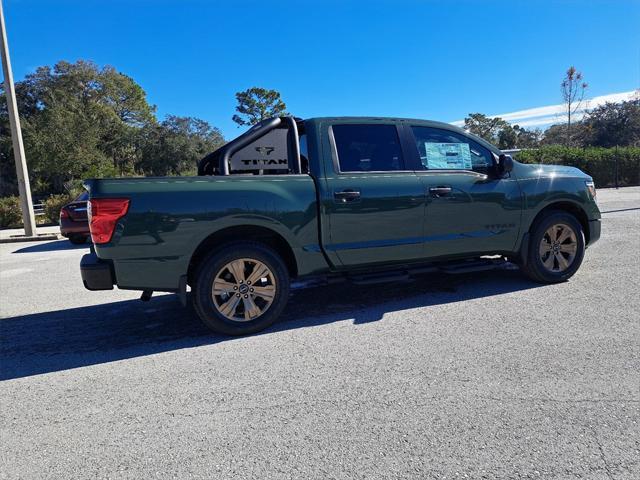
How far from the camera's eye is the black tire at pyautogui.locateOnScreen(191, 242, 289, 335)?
3.95 meters

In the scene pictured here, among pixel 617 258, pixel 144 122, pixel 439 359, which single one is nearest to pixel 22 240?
pixel 439 359

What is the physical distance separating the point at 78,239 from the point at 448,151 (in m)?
9.84

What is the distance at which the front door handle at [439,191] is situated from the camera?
4613mm

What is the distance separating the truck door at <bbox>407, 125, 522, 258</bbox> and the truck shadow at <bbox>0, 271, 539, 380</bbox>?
620 millimetres

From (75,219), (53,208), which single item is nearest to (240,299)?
(75,219)

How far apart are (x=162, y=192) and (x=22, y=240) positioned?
12.0m

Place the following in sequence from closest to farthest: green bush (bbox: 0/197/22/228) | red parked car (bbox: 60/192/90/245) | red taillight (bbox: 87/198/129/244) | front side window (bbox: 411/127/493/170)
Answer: red taillight (bbox: 87/198/129/244) < front side window (bbox: 411/127/493/170) < red parked car (bbox: 60/192/90/245) < green bush (bbox: 0/197/22/228)

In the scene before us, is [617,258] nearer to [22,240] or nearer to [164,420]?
[164,420]

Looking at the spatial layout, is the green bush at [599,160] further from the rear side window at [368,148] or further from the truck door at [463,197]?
the rear side window at [368,148]

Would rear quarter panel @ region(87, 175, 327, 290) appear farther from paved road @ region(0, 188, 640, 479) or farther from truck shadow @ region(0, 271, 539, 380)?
paved road @ region(0, 188, 640, 479)

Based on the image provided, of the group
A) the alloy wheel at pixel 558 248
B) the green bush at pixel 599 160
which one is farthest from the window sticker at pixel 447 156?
the green bush at pixel 599 160

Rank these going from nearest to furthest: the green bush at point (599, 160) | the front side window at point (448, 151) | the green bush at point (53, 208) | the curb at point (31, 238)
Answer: the front side window at point (448, 151) < the curb at point (31, 238) < the green bush at point (53, 208) < the green bush at point (599, 160)

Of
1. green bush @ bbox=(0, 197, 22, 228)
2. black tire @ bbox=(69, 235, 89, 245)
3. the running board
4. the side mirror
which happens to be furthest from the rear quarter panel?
green bush @ bbox=(0, 197, 22, 228)

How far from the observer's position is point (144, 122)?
50188mm
